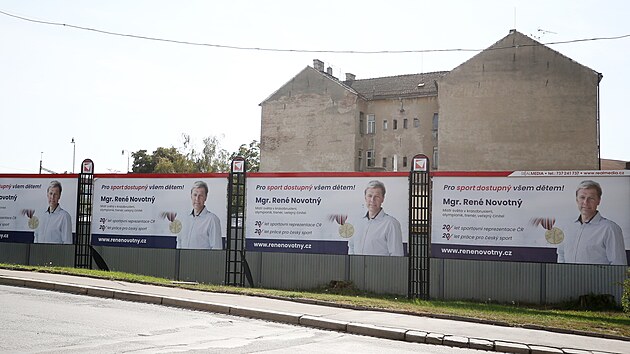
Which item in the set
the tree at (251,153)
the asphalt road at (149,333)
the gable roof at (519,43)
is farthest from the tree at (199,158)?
the asphalt road at (149,333)

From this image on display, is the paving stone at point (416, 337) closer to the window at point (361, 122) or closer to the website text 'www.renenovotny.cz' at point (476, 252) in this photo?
the website text 'www.renenovotny.cz' at point (476, 252)

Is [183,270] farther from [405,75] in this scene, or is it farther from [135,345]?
[405,75]

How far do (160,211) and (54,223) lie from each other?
4314 millimetres

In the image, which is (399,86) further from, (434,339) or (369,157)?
(434,339)

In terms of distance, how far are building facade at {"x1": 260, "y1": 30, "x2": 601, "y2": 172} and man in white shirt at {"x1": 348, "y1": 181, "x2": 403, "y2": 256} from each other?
3524 cm

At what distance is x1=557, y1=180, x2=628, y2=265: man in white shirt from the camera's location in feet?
61.8

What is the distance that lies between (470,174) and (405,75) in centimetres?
5155

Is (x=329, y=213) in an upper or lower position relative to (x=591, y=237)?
upper

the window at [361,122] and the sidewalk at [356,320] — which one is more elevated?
the window at [361,122]

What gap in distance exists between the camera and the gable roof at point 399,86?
2581 inches

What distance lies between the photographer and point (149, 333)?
11.0 meters

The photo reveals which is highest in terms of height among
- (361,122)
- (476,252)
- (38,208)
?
(361,122)

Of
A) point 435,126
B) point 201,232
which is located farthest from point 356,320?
point 435,126

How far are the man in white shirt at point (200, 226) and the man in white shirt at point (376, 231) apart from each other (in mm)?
4523
